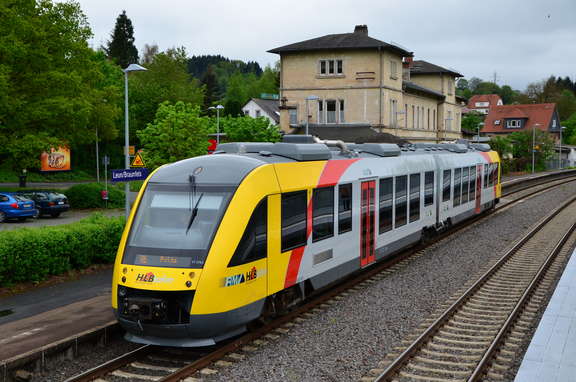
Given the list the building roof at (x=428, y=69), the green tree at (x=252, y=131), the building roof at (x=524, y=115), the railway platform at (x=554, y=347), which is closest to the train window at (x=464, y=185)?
the railway platform at (x=554, y=347)

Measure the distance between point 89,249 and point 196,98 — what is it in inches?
2170

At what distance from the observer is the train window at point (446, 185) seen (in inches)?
793

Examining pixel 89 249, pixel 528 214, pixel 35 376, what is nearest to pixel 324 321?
pixel 35 376

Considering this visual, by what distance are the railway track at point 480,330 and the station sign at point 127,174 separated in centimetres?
811

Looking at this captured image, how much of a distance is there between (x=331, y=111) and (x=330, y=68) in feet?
10.2

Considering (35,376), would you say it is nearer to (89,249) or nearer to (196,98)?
(89,249)

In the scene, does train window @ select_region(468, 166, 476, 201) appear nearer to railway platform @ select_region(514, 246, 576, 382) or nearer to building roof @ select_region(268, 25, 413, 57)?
railway platform @ select_region(514, 246, 576, 382)

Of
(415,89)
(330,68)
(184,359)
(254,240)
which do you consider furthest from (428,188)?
(415,89)

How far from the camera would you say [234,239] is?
360 inches

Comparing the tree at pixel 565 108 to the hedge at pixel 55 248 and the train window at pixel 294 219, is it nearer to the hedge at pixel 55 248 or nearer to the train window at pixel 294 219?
the hedge at pixel 55 248

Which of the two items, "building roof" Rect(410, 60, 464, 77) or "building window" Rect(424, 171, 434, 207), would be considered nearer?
"building window" Rect(424, 171, 434, 207)

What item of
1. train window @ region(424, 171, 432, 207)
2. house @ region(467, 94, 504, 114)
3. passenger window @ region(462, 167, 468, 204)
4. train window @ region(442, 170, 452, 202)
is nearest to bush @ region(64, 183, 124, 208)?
passenger window @ region(462, 167, 468, 204)

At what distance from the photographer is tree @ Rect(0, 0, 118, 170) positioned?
28.1 m

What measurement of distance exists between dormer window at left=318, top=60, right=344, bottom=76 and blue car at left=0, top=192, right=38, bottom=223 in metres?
24.1
